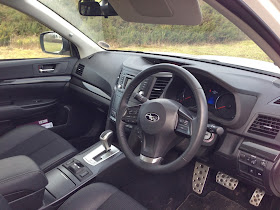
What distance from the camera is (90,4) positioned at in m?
2.50

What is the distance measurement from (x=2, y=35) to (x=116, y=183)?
5.50 feet

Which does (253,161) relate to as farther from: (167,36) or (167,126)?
(167,36)

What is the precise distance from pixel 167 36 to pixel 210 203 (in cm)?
124

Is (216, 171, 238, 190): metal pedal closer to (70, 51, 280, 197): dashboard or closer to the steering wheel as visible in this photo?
(70, 51, 280, 197): dashboard

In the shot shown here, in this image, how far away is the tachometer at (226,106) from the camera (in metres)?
1.83

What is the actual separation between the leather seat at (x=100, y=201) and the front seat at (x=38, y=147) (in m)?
0.54

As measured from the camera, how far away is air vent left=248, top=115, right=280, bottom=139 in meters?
1.62

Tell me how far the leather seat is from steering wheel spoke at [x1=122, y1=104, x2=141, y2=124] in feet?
1.28

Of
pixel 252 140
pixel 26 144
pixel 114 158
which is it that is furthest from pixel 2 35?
pixel 252 140

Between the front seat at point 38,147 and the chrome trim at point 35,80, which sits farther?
the chrome trim at point 35,80

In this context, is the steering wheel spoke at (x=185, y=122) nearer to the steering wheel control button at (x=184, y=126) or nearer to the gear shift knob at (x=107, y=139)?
the steering wheel control button at (x=184, y=126)

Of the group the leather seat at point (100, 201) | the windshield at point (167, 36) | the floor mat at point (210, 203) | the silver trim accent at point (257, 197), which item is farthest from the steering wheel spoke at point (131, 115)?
the floor mat at point (210, 203)

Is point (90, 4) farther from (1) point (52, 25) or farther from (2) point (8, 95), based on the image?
(2) point (8, 95)

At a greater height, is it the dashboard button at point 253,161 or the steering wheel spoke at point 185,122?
the steering wheel spoke at point 185,122
